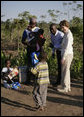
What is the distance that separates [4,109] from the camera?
169 inches

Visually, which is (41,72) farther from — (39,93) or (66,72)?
(66,72)

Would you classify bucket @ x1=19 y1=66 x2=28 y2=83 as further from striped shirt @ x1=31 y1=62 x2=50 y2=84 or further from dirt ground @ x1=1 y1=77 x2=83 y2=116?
striped shirt @ x1=31 y1=62 x2=50 y2=84

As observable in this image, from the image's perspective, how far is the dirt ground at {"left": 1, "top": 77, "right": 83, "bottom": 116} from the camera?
13.4 feet

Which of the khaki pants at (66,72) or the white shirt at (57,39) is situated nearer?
the khaki pants at (66,72)

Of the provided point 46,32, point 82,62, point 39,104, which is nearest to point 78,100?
point 39,104

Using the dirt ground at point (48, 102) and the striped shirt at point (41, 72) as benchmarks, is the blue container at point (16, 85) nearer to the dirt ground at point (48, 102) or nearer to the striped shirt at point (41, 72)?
the dirt ground at point (48, 102)

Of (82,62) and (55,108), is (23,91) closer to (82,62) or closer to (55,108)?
(55,108)

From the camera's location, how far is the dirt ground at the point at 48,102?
4.09m

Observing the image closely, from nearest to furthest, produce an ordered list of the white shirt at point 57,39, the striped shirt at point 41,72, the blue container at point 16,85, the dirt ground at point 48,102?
the striped shirt at point 41,72 < the dirt ground at point 48,102 < the white shirt at point 57,39 < the blue container at point 16,85

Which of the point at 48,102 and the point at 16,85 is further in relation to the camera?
the point at 16,85

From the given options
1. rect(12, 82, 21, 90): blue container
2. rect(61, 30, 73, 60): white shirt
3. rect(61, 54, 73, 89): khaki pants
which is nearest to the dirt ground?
rect(12, 82, 21, 90): blue container

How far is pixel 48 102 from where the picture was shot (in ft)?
15.1

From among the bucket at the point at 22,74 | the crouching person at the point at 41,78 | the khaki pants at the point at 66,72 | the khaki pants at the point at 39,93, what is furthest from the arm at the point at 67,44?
the bucket at the point at 22,74

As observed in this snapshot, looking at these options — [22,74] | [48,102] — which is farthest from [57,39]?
[48,102]
